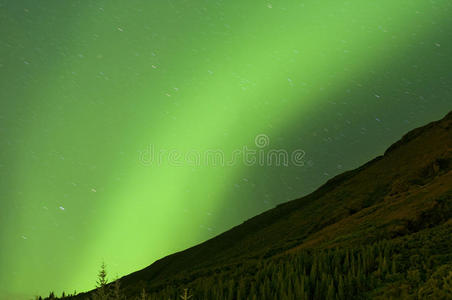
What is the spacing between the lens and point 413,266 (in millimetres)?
12984

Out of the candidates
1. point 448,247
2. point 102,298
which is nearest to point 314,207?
point 448,247

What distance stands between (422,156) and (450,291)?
65.4 meters

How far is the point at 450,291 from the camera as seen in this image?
31.0 ft

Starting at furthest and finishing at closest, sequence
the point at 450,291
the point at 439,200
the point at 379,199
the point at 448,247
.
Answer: the point at 379,199
the point at 439,200
the point at 448,247
the point at 450,291

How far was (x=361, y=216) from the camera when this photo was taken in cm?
4300

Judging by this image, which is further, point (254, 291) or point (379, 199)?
point (379, 199)

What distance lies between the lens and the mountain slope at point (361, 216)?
86.9 feet

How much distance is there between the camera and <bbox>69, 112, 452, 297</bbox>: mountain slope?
2650 centimetres

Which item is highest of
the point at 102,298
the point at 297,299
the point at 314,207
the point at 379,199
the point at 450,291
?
the point at 314,207

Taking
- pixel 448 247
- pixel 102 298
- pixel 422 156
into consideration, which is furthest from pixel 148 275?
pixel 102 298

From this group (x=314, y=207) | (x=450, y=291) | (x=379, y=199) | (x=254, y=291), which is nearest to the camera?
(x=450, y=291)

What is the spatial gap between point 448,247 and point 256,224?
8390 cm

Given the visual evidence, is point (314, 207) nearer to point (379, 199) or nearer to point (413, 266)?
point (379, 199)

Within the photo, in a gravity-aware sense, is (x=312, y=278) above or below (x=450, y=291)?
above
